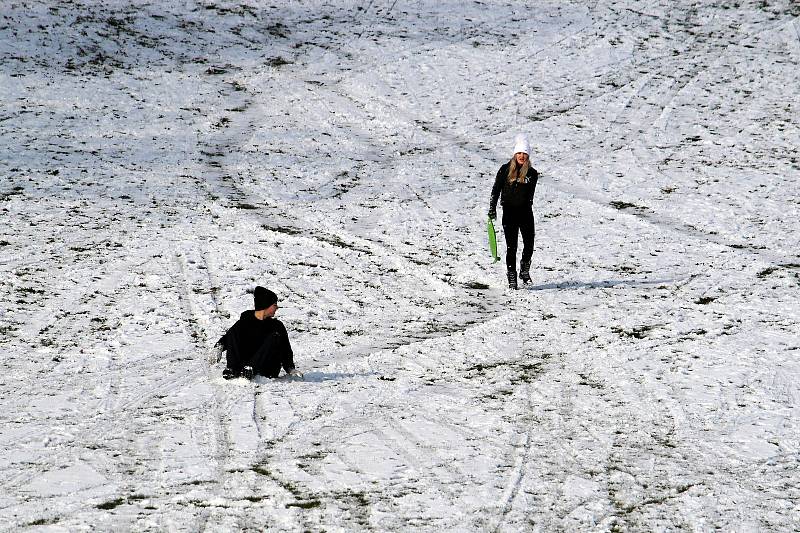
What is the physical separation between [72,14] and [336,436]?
20.5m

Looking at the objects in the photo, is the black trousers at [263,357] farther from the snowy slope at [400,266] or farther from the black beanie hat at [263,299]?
the black beanie hat at [263,299]

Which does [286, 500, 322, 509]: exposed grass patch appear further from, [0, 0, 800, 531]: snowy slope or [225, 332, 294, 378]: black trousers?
[225, 332, 294, 378]: black trousers

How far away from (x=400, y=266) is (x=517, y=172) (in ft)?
7.35

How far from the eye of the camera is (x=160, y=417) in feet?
23.7

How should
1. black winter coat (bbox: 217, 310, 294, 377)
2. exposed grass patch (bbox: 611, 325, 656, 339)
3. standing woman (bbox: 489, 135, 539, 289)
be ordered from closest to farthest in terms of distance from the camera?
black winter coat (bbox: 217, 310, 294, 377) < exposed grass patch (bbox: 611, 325, 656, 339) < standing woman (bbox: 489, 135, 539, 289)

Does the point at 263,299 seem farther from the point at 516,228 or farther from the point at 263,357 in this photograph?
the point at 516,228

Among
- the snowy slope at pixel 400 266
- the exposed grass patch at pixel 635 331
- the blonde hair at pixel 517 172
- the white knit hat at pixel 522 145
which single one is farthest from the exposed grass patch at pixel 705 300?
the white knit hat at pixel 522 145

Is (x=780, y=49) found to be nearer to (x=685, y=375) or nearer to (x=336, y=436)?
(x=685, y=375)

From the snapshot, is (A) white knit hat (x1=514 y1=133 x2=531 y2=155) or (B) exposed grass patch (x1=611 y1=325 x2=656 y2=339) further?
(A) white knit hat (x1=514 y1=133 x2=531 y2=155)

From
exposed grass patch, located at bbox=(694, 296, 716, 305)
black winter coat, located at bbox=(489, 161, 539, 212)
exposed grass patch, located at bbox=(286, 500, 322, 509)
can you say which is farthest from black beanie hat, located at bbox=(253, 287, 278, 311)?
exposed grass patch, located at bbox=(694, 296, 716, 305)

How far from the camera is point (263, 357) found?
7965mm

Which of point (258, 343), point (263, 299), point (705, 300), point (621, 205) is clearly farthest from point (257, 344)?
point (621, 205)

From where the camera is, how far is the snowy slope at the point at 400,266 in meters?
6.15

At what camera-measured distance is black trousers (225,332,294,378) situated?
25.9ft
